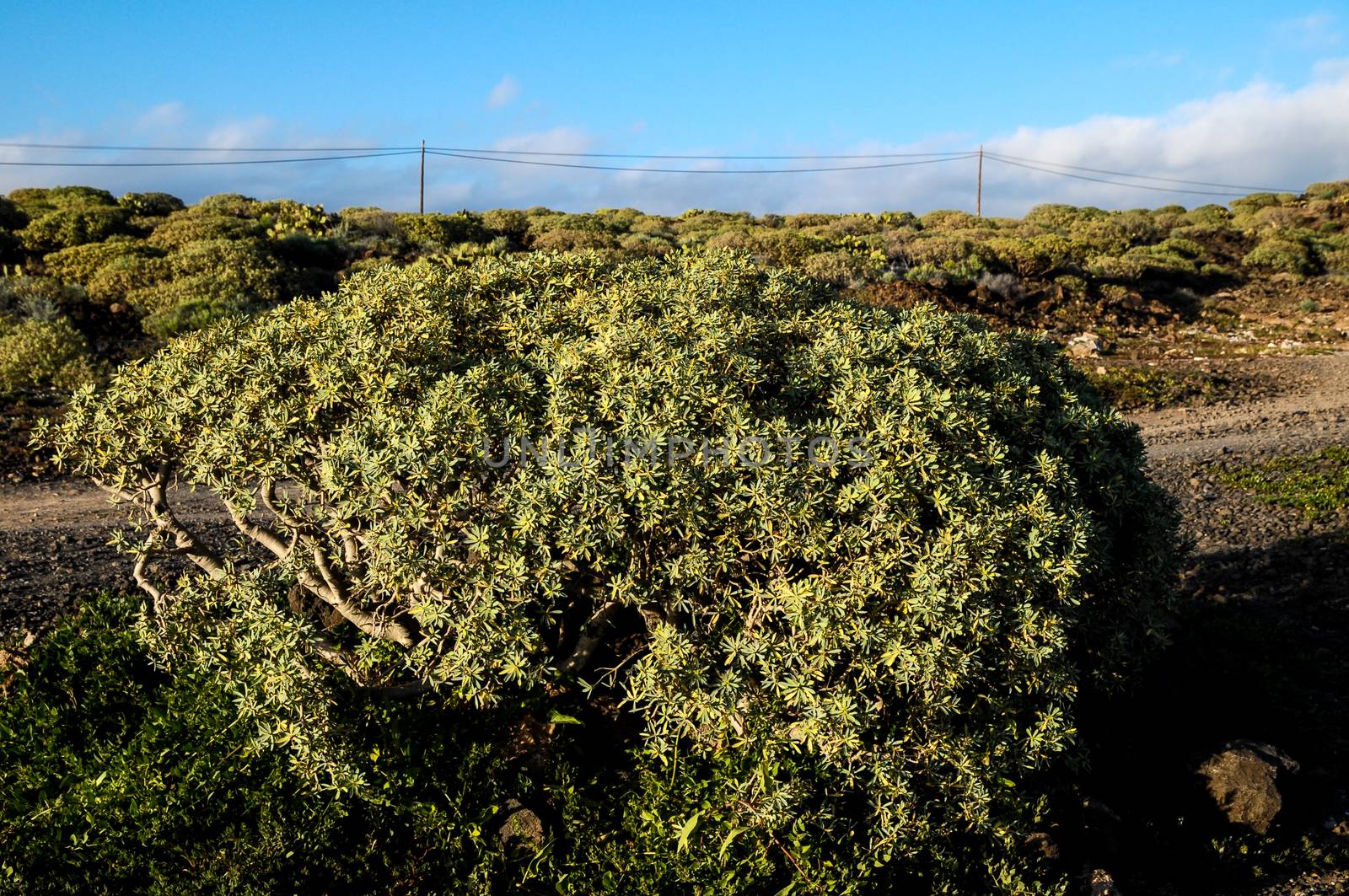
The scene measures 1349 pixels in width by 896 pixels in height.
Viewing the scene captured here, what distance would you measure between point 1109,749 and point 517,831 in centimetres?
353

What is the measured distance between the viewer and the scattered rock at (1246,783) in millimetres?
5082

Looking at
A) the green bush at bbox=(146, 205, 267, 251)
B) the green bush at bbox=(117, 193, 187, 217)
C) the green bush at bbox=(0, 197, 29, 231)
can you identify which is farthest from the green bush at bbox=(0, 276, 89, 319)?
the green bush at bbox=(117, 193, 187, 217)

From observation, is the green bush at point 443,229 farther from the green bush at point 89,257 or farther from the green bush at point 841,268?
the green bush at point 841,268

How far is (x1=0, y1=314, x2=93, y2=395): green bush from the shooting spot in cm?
1369

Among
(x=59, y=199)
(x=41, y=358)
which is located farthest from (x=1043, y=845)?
(x=59, y=199)

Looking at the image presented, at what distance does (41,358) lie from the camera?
1412 centimetres

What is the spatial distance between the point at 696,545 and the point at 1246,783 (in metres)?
3.57

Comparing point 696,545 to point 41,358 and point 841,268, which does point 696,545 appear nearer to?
point 41,358

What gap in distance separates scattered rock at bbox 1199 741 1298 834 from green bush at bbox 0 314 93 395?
14.3m

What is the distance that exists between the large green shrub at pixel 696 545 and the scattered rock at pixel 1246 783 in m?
1.04

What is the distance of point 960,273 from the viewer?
2264cm

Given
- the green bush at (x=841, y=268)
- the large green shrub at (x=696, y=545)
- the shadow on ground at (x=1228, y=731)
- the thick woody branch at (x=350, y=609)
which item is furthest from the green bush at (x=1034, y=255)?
the thick woody branch at (x=350, y=609)

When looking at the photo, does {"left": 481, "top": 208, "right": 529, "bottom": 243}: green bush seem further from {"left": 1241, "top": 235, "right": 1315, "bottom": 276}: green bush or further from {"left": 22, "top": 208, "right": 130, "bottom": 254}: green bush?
{"left": 1241, "top": 235, "right": 1315, "bottom": 276}: green bush

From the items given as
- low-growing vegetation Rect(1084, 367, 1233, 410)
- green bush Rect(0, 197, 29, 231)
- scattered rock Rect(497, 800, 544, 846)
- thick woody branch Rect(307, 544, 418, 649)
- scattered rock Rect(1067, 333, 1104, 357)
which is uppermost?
green bush Rect(0, 197, 29, 231)
